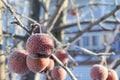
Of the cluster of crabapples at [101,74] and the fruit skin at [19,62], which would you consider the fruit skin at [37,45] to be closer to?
the fruit skin at [19,62]

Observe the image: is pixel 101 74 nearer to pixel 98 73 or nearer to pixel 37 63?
pixel 98 73

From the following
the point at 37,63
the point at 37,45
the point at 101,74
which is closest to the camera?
the point at 37,45

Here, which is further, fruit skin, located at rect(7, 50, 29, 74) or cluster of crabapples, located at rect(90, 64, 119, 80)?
cluster of crabapples, located at rect(90, 64, 119, 80)

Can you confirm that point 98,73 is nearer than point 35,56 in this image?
No

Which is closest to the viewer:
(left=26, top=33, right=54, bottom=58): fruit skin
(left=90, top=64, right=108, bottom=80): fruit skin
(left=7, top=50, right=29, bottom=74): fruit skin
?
(left=26, top=33, right=54, bottom=58): fruit skin

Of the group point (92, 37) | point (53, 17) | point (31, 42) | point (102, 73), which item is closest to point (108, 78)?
A: point (102, 73)

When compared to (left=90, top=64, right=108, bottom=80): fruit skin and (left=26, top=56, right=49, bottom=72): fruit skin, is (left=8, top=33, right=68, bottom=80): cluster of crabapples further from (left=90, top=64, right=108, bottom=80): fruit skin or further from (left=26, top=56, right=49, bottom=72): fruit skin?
(left=90, top=64, right=108, bottom=80): fruit skin

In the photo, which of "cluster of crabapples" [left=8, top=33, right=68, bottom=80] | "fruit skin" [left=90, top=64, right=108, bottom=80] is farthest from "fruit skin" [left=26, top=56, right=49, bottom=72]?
"fruit skin" [left=90, top=64, right=108, bottom=80]

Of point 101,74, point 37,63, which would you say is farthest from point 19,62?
point 101,74

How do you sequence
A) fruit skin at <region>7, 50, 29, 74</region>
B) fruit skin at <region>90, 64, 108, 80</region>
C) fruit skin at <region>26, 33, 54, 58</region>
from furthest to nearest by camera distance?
fruit skin at <region>90, 64, 108, 80</region>
fruit skin at <region>7, 50, 29, 74</region>
fruit skin at <region>26, 33, 54, 58</region>
